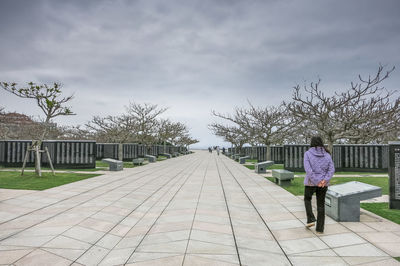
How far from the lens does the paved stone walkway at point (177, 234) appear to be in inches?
140

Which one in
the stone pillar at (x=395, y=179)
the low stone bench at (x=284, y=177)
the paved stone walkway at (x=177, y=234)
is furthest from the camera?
the low stone bench at (x=284, y=177)

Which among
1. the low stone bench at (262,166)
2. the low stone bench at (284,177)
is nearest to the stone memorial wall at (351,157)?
the low stone bench at (262,166)

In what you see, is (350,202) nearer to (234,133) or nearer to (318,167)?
(318,167)

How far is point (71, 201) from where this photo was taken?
276 inches

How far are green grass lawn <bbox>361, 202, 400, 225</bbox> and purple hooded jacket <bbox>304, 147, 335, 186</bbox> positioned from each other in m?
2.22

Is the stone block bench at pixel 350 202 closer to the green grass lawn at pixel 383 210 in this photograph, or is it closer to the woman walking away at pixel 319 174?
the green grass lawn at pixel 383 210

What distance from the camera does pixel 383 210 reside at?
20.7 ft

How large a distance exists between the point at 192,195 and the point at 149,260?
4.81 metres

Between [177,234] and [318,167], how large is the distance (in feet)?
9.23

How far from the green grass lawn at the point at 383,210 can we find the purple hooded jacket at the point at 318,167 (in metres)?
2.22

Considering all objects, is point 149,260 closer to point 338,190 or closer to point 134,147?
point 338,190

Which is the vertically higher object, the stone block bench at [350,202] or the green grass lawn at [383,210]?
the stone block bench at [350,202]

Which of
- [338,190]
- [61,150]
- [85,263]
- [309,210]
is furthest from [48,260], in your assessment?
[61,150]

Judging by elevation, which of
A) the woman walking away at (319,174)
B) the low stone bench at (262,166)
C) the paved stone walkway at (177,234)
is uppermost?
the woman walking away at (319,174)
